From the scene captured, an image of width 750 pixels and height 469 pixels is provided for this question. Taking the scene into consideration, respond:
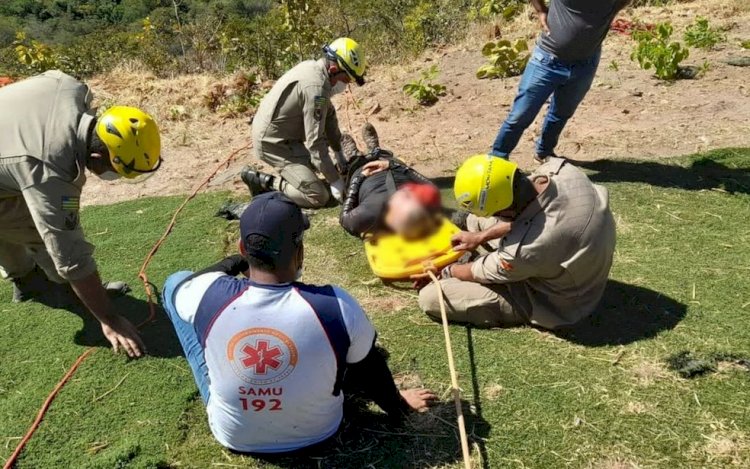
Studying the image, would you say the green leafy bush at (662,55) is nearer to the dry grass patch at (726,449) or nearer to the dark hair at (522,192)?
the dark hair at (522,192)

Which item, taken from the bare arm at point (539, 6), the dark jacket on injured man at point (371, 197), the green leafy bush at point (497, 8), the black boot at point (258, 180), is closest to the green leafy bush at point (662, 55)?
the bare arm at point (539, 6)

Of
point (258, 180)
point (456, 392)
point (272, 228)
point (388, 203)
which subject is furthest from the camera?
point (258, 180)

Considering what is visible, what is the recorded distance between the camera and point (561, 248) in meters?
3.37

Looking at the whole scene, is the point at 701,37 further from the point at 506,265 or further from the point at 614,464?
the point at 614,464

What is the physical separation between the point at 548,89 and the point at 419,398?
3221 millimetres

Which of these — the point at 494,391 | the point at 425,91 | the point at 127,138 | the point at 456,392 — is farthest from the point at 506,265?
the point at 425,91

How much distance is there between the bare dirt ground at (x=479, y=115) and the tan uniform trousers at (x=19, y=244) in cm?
217

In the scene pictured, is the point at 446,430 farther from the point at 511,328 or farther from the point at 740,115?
Answer: the point at 740,115

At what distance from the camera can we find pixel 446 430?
3092mm

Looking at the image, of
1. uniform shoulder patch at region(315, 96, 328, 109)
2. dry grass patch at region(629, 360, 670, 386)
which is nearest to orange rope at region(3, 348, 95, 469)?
uniform shoulder patch at region(315, 96, 328, 109)

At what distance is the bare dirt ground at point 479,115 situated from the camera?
6.52m

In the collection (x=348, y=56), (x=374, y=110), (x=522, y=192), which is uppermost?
(x=348, y=56)

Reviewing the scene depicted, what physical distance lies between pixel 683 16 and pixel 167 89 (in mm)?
8331

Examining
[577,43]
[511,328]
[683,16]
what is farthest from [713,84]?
[511,328]
